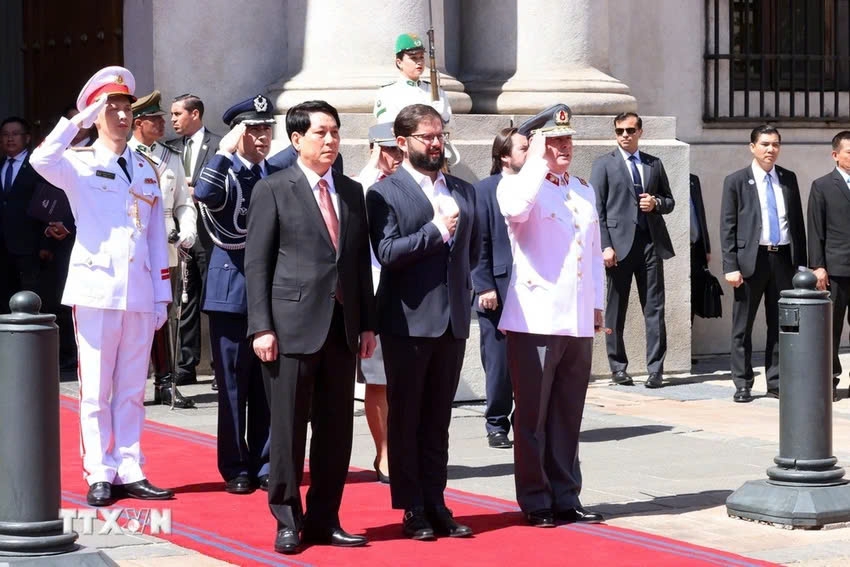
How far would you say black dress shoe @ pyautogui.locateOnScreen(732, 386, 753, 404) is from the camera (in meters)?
12.0

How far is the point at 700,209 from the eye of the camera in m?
14.1

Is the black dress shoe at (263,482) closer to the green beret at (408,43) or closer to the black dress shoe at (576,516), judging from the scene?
→ the black dress shoe at (576,516)

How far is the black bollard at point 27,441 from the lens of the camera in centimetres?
607

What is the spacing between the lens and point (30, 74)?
50.3 feet

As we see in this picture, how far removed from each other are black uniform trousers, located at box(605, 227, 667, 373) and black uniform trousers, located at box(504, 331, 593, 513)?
5.07 m

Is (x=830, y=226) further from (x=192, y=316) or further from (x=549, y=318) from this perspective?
(x=549, y=318)

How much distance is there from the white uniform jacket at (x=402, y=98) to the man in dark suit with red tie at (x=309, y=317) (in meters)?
3.92

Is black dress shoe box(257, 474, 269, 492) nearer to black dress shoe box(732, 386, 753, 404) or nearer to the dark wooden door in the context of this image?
black dress shoe box(732, 386, 753, 404)

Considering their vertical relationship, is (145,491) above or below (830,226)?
below

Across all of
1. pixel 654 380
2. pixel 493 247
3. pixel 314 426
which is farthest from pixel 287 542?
pixel 654 380

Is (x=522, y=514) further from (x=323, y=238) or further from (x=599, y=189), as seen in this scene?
(x=599, y=189)

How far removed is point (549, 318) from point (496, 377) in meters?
2.33

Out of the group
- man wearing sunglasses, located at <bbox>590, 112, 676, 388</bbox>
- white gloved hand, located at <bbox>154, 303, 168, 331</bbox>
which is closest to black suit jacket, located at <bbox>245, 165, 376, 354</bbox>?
white gloved hand, located at <bbox>154, 303, 168, 331</bbox>

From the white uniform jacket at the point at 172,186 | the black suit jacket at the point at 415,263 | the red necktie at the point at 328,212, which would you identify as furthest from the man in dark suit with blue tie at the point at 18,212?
→ the red necktie at the point at 328,212
